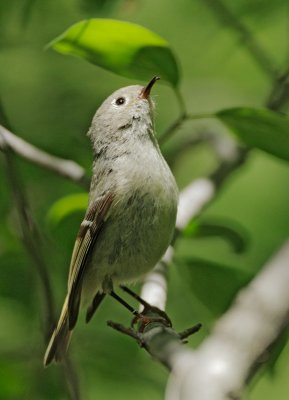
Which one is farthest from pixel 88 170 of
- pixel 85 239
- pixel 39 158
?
pixel 85 239

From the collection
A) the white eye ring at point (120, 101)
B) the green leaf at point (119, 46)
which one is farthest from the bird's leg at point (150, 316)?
the white eye ring at point (120, 101)

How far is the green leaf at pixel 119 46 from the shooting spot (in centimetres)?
227

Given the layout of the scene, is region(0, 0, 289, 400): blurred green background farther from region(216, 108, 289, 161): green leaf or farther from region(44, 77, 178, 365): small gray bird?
region(216, 108, 289, 161): green leaf

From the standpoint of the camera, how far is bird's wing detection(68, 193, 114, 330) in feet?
9.37

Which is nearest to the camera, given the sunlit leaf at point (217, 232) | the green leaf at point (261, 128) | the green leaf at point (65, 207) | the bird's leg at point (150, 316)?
the green leaf at point (261, 128)

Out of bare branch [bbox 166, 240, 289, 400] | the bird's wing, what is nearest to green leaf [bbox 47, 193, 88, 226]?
the bird's wing

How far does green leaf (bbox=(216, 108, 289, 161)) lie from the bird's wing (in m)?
0.65

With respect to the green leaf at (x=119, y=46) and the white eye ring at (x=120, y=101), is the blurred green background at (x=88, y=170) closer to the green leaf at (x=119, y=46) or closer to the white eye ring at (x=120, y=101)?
the white eye ring at (x=120, y=101)

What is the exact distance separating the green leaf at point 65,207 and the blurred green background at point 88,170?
0.27ft

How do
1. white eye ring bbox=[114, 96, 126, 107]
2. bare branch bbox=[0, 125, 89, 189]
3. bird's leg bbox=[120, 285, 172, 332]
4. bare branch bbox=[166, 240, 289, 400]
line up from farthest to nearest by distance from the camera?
white eye ring bbox=[114, 96, 126, 107], bare branch bbox=[0, 125, 89, 189], bird's leg bbox=[120, 285, 172, 332], bare branch bbox=[166, 240, 289, 400]

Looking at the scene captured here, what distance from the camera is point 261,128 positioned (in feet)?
7.59

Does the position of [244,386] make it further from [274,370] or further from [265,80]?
[265,80]

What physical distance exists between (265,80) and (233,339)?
156 inches

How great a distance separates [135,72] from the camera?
8.02 feet
